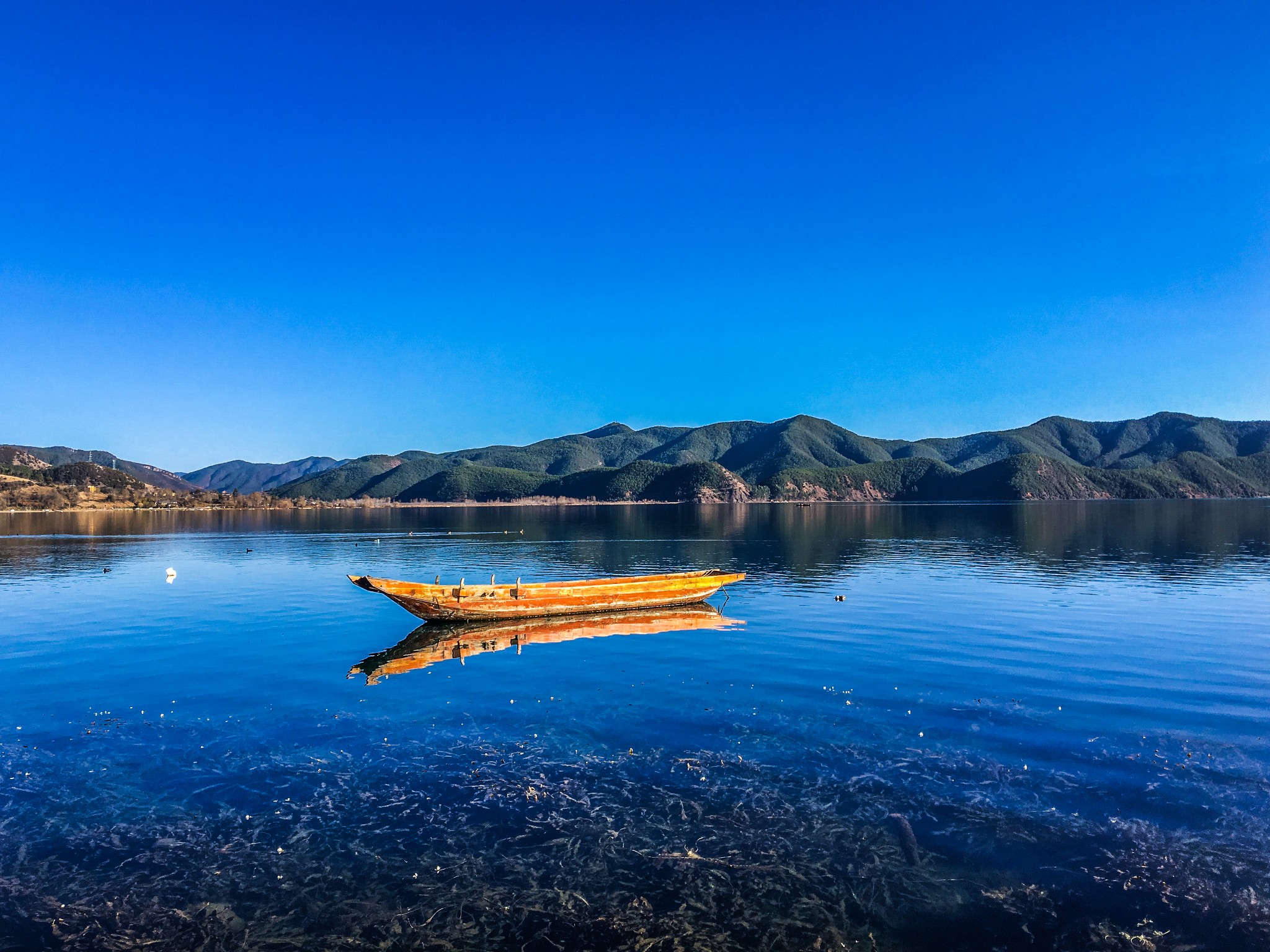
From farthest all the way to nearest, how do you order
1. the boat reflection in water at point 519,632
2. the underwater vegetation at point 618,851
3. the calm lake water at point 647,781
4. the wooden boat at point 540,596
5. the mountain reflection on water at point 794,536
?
the mountain reflection on water at point 794,536 < the wooden boat at point 540,596 < the boat reflection in water at point 519,632 < the calm lake water at point 647,781 < the underwater vegetation at point 618,851

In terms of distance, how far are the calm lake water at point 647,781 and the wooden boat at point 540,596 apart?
1963 mm

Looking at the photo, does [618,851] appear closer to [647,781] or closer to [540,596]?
Result: [647,781]

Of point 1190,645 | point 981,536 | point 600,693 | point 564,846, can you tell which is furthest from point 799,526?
point 564,846

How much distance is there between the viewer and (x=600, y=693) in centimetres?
2527

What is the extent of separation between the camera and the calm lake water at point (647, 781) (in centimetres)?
1188

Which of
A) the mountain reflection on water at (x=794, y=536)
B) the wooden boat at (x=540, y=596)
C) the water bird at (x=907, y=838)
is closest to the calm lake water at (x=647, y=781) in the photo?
the water bird at (x=907, y=838)

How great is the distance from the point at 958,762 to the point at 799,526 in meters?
122

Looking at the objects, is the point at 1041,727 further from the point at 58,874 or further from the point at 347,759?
the point at 58,874

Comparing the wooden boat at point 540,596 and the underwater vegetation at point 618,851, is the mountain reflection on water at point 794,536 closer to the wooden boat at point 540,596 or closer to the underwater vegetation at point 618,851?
the wooden boat at point 540,596

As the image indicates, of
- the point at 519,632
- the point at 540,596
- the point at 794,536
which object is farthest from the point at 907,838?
the point at 794,536

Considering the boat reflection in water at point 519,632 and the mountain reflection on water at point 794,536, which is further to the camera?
the mountain reflection on water at point 794,536

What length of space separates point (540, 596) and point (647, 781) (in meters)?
22.7

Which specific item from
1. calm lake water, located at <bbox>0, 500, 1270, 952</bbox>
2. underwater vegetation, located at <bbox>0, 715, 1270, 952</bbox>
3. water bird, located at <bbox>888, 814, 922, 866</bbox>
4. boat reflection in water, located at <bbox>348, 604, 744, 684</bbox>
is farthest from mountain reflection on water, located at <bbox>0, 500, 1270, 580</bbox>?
water bird, located at <bbox>888, 814, 922, 866</bbox>

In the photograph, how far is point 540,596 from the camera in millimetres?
39188
